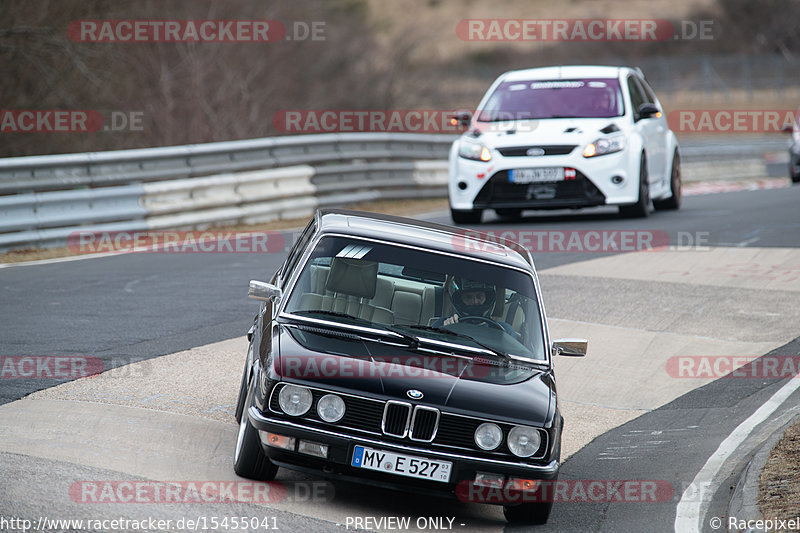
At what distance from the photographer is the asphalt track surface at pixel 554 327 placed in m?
6.17

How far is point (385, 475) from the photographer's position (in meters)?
5.76

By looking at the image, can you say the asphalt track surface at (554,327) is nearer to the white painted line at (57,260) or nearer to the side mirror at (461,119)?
the white painted line at (57,260)

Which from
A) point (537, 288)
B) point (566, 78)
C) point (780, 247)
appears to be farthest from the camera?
point (566, 78)

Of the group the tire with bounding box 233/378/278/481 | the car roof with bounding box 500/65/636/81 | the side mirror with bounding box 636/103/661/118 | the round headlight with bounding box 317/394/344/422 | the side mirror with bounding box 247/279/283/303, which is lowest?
the tire with bounding box 233/378/278/481

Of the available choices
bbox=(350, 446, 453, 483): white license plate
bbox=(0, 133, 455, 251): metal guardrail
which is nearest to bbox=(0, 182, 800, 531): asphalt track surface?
bbox=(350, 446, 453, 483): white license plate

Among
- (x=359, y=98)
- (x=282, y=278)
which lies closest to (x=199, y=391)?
(x=282, y=278)

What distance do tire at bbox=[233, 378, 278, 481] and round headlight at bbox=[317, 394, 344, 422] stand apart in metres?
0.44

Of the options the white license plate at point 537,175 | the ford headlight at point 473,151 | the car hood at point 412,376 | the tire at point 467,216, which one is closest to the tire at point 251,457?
the car hood at point 412,376

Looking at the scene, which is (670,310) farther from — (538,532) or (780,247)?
(538,532)

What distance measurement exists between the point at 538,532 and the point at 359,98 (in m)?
26.7

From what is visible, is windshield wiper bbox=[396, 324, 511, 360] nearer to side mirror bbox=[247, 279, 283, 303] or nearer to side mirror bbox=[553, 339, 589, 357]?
side mirror bbox=[553, 339, 589, 357]

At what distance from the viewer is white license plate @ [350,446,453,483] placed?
572cm

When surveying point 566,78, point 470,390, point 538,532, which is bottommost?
point 538,532

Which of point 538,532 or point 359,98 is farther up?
point 359,98
